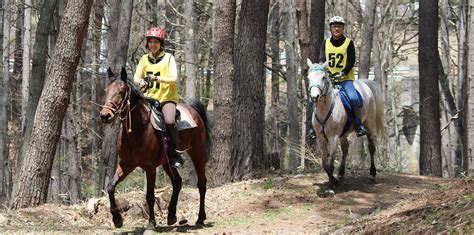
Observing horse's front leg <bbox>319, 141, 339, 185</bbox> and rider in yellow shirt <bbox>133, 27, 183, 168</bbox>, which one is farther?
horse's front leg <bbox>319, 141, 339, 185</bbox>

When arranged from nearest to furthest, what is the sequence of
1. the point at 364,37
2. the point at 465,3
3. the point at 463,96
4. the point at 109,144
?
the point at 109,144 < the point at 364,37 < the point at 463,96 < the point at 465,3

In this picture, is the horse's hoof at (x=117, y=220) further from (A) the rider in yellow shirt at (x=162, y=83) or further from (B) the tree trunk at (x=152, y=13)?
(B) the tree trunk at (x=152, y=13)

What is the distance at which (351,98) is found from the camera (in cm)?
1305

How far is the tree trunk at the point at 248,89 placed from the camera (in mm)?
14836

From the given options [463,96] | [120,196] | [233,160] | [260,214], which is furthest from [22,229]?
[463,96]

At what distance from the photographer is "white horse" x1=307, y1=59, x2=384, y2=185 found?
1224 centimetres

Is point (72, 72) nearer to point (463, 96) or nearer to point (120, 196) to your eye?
point (120, 196)

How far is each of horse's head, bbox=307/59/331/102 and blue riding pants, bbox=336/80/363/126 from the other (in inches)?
23.6

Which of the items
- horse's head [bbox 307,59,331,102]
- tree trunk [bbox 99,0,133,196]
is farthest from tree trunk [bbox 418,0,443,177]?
tree trunk [bbox 99,0,133,196]

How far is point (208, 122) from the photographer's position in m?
12.1

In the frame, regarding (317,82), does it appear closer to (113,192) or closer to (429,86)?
(113,192)

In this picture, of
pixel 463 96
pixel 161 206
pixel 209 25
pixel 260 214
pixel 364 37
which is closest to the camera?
pixel 260 214

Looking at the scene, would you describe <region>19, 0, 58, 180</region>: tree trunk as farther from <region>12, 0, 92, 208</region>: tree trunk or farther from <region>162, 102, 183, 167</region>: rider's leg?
<region>162, 102, 183, 167</region>: rider's leg

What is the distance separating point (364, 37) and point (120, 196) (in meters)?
14.1
